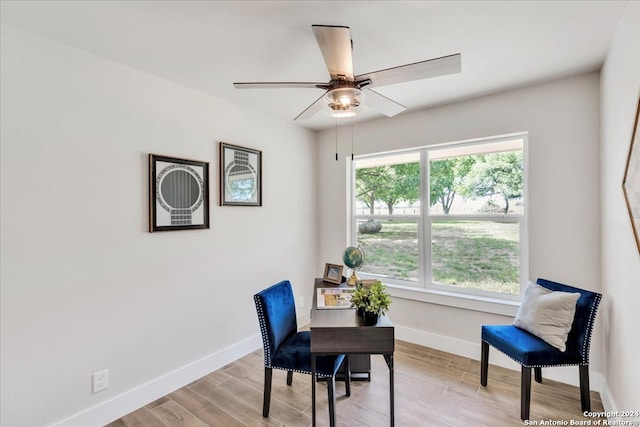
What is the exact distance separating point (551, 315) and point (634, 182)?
42.3 inches

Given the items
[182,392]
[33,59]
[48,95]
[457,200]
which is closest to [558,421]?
[457,200]

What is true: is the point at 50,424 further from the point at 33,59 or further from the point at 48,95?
the point at 33,59

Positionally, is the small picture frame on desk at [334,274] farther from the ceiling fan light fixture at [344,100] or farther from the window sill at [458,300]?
the ceiling fan light fixture at [344,100]

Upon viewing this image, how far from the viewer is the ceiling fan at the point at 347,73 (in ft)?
4.62

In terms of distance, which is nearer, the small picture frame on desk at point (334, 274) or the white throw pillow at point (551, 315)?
the white throw pillow at point (551, 315)

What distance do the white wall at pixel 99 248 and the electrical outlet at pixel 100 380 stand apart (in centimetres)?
4

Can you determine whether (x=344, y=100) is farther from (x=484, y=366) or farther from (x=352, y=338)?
(x=484, y=366)

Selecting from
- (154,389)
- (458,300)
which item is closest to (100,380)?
(154,389)

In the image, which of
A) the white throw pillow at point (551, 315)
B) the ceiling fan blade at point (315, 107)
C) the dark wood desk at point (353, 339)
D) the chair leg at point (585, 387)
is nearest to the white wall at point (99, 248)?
the ceiling fan blade at point (315, 107)

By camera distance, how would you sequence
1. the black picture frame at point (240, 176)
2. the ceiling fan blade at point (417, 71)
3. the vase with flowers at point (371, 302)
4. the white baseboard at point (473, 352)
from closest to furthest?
the ceiling fan blade at point (417, 71)
the vase with flowers at point (371, 302)
the white baseboard at point (473, 352)
the black picture frame at point (240, 176)

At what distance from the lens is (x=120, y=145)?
7.20ft

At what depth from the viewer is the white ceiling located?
1.61 metres

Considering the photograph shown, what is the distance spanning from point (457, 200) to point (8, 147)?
3.47 metres

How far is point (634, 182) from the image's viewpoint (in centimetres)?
154
